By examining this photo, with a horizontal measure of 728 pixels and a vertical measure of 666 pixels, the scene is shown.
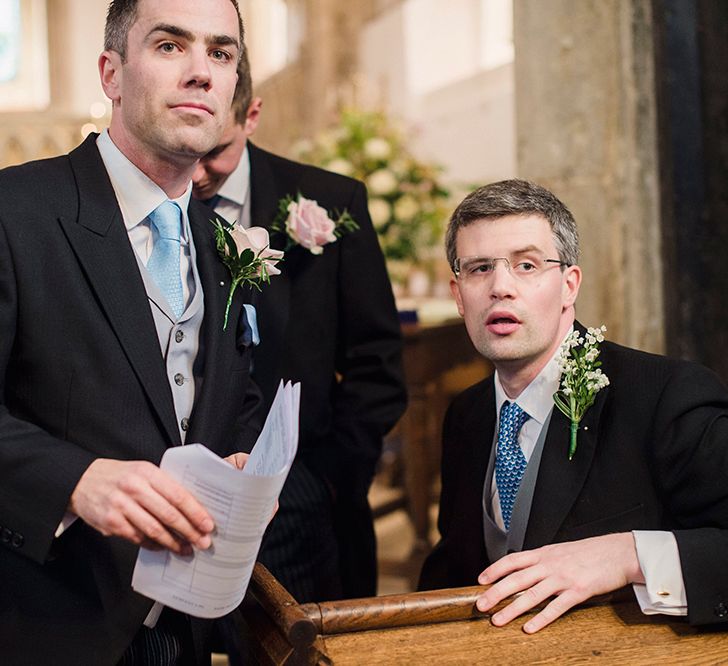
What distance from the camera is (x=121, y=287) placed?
1768 millimetres

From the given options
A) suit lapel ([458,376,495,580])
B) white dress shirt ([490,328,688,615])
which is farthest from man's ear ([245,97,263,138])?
white dress shirt ([490,328,688,615])

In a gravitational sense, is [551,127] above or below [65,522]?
above

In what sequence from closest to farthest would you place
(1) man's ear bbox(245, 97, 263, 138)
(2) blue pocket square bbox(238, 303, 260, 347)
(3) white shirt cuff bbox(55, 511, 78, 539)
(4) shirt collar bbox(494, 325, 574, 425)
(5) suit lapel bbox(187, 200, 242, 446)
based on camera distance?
(3) white shirt cuff bbox(55, 511, 78, 539) < (5) suit lapel bbox(187, 200, 242, 446) < (2) blue pocket square bbox(238, 303, 260, 347) < (4) shirt collar bbox(494, 325, 574, 425) < (1) man's ear bbox(245, 97, 263, 138)

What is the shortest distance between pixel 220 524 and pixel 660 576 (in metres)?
0.78

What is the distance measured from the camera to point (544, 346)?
7.00ft

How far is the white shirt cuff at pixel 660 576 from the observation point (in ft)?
5.51

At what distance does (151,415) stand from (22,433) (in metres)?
0.24

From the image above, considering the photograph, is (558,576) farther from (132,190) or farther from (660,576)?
(132,190)

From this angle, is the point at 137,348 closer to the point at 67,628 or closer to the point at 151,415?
the point at 151,415

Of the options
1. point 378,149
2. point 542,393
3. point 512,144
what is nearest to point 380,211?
point 378,149

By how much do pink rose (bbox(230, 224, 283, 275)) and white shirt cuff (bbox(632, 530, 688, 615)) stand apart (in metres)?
0.89

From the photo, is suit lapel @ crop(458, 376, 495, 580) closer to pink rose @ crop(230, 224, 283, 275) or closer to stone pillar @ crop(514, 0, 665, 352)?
pink rose @ crop(230, 224, 283, 275)

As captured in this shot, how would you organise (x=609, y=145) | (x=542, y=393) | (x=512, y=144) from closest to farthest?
(x=542, y=393) → (x=609, y=145) → (x=512, y=144)

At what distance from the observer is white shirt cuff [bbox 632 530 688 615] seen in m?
1.68
